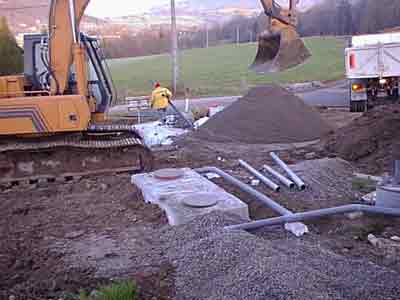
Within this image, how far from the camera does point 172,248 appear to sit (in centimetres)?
552

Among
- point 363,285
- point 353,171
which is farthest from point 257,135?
point 363,285

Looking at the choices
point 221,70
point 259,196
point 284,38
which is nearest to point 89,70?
point 284,38

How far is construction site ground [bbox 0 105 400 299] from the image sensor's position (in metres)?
4.46

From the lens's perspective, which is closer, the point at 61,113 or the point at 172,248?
the point at 172,248

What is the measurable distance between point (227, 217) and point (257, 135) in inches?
282

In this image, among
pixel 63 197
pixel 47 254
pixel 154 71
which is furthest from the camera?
pixel 154 71

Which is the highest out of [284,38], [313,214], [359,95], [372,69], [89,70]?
[284,38]

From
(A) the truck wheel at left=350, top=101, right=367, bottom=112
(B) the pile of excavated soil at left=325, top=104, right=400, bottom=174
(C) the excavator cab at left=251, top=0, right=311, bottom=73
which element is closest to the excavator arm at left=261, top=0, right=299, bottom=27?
(C) the excavator cab at left=251, top=0, right=311, bottom=73

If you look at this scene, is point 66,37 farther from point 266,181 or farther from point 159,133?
point 159,133

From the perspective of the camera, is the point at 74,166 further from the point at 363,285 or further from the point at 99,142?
the point at 363,285

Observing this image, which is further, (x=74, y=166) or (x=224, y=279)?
(x=74, y=166)

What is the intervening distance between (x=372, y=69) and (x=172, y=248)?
12.0m

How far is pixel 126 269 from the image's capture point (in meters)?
5.16

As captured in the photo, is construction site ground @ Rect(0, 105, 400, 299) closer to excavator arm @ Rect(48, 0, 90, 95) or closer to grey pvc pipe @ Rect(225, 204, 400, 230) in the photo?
grey pvc pipe @ Rect(225, 204, 400, 230)
